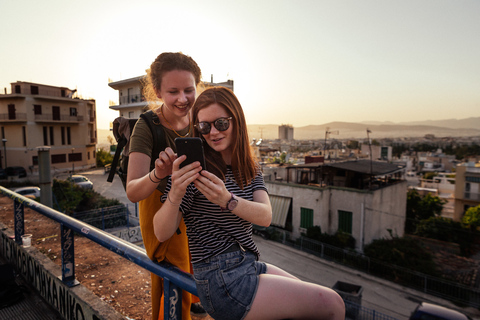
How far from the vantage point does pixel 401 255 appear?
17109mm

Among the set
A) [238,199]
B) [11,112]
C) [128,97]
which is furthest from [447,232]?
[11,112]

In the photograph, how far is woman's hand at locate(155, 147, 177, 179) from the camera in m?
1.39

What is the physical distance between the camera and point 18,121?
3394cm

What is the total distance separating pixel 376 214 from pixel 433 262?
3.95 meters

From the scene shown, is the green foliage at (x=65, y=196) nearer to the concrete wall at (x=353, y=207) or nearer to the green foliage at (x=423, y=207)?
the concrete wall at (x=353, y=207)

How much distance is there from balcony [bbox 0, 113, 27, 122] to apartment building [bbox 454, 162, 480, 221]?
149 feet

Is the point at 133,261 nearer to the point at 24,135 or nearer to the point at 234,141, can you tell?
the point at 234,141

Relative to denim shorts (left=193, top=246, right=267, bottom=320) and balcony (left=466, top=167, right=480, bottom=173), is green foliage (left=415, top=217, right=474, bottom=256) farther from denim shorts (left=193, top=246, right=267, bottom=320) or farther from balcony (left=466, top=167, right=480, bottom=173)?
denim shorts (left=193, top=246, right=267, bottom=320)

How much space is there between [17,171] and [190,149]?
Answer: 39.2 m

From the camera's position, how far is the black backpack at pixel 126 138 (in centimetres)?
179

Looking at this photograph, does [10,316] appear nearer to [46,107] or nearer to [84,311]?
[84,311]

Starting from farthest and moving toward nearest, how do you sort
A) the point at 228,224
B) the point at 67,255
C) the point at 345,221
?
the point at 345,221, the point at 67,255, the point at 228,224

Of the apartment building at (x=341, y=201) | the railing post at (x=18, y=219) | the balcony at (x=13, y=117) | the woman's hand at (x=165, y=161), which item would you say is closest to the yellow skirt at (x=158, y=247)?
the woman's hand at (x=165, y=161)

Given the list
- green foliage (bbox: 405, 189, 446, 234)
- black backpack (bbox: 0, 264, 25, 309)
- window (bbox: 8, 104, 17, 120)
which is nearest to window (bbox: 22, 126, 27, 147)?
window (bbox: 8, 104, 17, 120)
